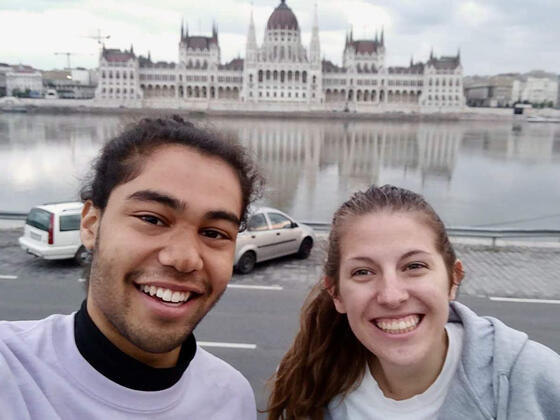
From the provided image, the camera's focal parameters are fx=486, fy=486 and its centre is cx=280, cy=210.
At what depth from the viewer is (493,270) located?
8.55m

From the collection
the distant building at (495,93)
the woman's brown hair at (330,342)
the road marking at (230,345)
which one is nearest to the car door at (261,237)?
the road marking at (230,345)

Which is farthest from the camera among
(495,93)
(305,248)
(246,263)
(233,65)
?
(495,93)

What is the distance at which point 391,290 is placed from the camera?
1.61 meters

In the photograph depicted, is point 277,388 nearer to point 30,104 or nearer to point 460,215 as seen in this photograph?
point 460,215

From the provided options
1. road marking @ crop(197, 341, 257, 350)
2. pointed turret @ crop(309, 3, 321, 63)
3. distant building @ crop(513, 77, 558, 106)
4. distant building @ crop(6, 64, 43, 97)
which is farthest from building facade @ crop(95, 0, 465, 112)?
road marking @ crop(197, 341, 257, 350)

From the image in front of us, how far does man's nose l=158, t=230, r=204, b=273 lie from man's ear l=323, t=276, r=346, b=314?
2.19ft

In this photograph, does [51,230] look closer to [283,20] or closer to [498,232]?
[498,232]

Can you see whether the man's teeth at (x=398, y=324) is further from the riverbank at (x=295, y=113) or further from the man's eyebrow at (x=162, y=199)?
the riverbank at (x=295, y=113)

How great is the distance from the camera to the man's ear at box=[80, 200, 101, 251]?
1.59m

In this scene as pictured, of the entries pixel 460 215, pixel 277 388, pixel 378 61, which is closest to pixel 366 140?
pixel 460 215

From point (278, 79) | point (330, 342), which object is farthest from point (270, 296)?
point (278, 79)

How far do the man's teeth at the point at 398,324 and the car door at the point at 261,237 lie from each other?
680 cm

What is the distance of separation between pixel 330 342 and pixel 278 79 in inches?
3605

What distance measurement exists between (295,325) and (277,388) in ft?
13.4
